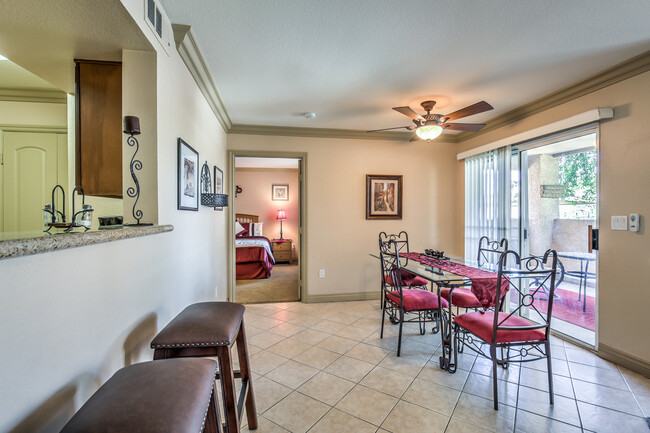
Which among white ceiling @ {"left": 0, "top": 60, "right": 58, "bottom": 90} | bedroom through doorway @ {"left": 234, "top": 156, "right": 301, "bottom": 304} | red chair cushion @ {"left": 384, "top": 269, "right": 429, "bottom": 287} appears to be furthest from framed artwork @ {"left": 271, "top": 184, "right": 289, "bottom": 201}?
white ceiling @ {"left": 0, "top": 60, "right": 58, "bottom": 90}

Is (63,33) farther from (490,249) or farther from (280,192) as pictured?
(280,192)

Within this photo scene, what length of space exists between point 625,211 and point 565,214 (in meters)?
0.65

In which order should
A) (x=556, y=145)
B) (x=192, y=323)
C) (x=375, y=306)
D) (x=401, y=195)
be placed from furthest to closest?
(x=401, y=195) < (x=375, y=306) < (x=556, y=145) < (x=192, y=323)

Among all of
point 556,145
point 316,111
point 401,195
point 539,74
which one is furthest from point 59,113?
point 556,145

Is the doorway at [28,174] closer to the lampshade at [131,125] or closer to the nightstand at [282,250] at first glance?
the lampshade at [131,125]

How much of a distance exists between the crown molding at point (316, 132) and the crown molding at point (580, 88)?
4.21 ft

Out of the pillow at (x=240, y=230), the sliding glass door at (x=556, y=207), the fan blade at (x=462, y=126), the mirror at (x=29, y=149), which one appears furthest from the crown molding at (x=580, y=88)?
the pillow at (x=240, y=230)

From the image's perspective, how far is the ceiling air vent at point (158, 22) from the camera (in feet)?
4.90

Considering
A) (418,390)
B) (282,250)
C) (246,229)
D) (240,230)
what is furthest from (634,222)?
(246,229)

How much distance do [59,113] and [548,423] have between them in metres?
4.56

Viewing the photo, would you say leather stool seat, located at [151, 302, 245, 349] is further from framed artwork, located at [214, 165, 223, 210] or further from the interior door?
the interior door

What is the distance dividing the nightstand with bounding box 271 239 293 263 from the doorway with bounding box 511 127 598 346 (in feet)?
16.2

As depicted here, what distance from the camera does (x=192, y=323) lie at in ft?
4.24

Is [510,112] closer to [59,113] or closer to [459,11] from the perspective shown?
[459,11]
